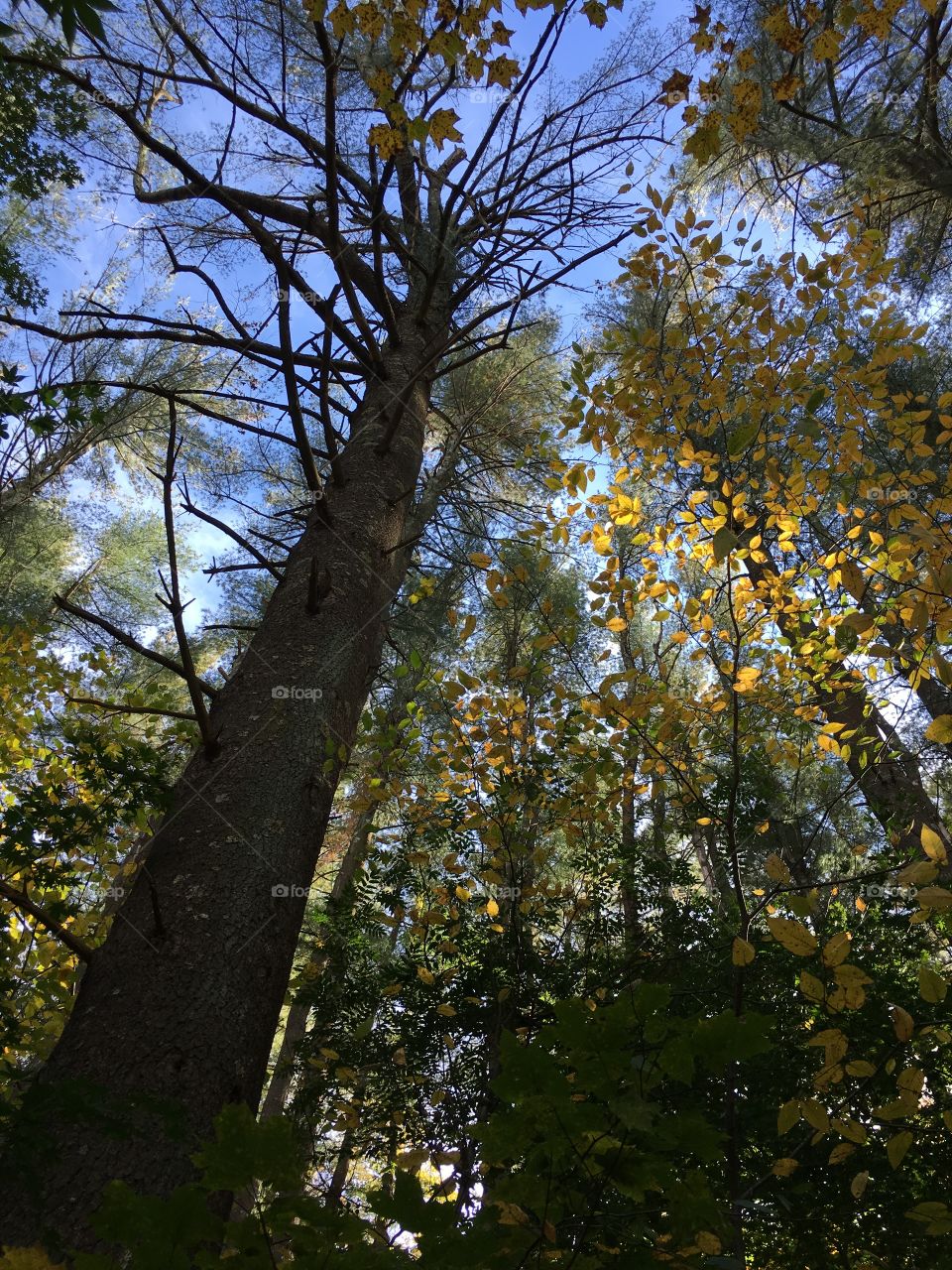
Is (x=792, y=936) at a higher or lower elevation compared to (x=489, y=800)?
lower

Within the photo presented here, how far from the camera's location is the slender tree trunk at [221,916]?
108cm

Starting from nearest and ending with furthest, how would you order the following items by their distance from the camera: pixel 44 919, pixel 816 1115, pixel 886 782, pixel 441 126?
pixel 816 1115, pixel 44 919, pixel 441 126, pixel 886 782

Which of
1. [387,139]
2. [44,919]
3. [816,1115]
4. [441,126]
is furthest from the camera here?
[387,139]

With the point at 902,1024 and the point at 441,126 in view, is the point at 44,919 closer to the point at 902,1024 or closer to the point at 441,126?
the point at 902,1024

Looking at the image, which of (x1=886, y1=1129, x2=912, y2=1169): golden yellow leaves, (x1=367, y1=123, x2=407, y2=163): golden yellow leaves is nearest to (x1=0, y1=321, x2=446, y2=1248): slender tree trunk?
(x1=886, y1=1129, x2=912, y2=1169): golden yellow leaves

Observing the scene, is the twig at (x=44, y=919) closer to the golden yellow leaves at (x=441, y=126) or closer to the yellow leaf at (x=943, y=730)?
the yellow leaf at (x=943, y=730)

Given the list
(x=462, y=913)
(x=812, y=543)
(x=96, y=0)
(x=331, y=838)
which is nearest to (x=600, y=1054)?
(x=96, y=0)

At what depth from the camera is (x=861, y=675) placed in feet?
12.7

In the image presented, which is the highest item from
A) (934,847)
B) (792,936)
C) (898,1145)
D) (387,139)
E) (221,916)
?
(387,139)

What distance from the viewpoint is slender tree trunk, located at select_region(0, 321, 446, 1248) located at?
108 cm

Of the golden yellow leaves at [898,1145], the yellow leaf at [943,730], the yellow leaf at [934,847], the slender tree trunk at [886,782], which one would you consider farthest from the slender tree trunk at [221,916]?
the slender tree trunk at [886,782]

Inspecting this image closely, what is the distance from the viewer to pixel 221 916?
57.9 inches

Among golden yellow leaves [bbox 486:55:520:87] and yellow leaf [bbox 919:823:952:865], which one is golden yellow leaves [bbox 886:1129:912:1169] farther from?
golden yellow leaves [bbox 486:55:520:87]

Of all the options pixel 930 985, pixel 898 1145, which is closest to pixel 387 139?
pixel 930 985
